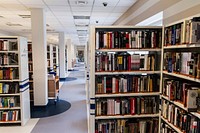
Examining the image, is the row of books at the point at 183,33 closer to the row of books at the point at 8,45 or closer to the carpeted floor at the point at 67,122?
the carpeted floor at the point at 67,122

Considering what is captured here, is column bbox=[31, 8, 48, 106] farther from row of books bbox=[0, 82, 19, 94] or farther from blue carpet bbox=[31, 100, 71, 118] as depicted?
row of books bbox=[0, 82, 19, 94]

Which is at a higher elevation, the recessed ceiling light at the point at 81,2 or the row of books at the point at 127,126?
the recessed ceiling light at the point at 81,2

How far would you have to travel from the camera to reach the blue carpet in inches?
200

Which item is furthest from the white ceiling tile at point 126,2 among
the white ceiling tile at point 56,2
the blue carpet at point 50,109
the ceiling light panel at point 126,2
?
the blue carpet at point 50,109

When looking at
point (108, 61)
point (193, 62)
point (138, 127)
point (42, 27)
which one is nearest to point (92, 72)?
point (108, 61)

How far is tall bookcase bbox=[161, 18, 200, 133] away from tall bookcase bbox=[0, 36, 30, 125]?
3.16m

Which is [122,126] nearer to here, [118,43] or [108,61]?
[108,61]

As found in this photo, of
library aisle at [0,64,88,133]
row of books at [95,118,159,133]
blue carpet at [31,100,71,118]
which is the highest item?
row of books at [95,118,159,133]

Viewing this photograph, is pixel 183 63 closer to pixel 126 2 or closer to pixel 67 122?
pixel 126 2

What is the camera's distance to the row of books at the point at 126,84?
3016 millimetres

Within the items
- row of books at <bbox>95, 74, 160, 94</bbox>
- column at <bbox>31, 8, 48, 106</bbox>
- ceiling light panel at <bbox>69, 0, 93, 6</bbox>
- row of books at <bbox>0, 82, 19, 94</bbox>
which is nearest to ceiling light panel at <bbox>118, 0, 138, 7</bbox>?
ceiling light panel at <bbox>69, 0, 93, 6</bbox>

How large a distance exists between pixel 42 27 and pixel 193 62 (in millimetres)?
4435

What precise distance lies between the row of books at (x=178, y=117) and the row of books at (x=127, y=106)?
11.0 inches

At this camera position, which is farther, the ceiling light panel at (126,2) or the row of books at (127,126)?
the ceiling light panel at (126,2)
